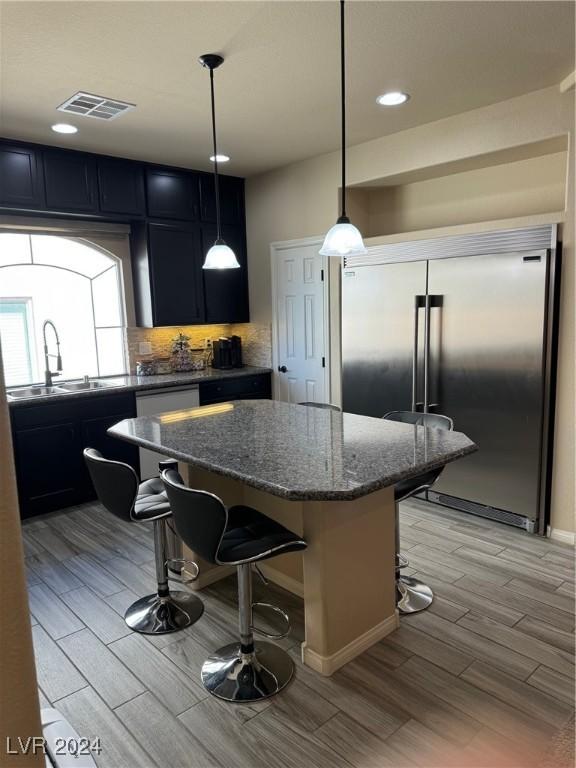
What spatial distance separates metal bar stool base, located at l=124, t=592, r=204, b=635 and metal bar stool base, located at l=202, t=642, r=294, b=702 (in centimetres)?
32

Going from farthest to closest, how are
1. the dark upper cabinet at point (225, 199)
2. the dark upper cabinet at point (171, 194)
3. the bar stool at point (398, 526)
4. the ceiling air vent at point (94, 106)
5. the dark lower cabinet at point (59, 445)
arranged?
the dark upper cabinet at point (225, 199) → the dark upper cabinet at point (171, 194) → the dark lower cabinet at point (59, 445) → the ceiling air vent at point (94, 106) → the bar stool at point (398, 526)

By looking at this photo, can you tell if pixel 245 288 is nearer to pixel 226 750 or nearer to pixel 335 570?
pixel 335 570

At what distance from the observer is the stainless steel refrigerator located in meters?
3.33

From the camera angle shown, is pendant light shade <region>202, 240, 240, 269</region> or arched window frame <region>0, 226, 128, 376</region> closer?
pendant light shade <region>202, 240, 240, 269</region>

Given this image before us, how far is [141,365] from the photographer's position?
5.02 meters

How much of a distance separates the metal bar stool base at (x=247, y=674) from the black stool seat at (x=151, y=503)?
672 mm

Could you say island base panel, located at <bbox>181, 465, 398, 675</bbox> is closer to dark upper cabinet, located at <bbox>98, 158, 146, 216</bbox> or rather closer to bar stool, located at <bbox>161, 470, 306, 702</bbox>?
bar stool, located at <bbox>161, 470, 306, 702</bbox>

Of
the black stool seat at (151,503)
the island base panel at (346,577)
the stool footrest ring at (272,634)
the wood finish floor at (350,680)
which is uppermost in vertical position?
the black stool seat at (151,503)

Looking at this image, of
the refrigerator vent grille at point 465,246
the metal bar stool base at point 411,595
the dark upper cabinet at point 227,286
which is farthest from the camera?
the dark upper cabinet at point 227,286

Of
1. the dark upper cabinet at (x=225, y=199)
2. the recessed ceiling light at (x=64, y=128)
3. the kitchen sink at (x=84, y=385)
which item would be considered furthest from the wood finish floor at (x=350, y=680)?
the dark upper cabinet at (x=225, y=199)

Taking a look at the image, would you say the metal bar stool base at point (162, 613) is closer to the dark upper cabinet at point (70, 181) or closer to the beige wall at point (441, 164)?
the beige wall at point (441, 164)

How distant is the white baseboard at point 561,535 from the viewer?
10.9ft

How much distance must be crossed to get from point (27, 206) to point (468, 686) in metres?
4.15

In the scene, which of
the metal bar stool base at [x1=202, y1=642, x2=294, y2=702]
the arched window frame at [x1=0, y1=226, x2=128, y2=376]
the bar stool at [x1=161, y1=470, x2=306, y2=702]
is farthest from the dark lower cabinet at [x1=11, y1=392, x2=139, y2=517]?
the metal bar stool base at [x1=202, y1=642, x2=294, y2=702]
